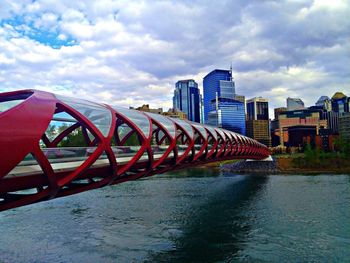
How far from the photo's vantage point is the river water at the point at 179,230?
16094 mm

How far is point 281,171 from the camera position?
2623 inches

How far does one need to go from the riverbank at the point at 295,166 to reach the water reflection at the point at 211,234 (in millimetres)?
37269

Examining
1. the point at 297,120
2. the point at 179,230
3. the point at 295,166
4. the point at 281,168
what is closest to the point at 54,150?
the point at 179,230

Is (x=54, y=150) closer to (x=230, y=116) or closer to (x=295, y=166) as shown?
(x=295, y=166)

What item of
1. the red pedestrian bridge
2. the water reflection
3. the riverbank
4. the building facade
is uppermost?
the building facade

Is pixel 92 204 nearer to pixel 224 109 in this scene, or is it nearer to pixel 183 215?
pixel 183 215

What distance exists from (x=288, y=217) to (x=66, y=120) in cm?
1724

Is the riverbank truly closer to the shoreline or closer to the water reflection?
the shoreline

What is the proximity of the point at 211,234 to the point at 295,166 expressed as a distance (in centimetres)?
5696

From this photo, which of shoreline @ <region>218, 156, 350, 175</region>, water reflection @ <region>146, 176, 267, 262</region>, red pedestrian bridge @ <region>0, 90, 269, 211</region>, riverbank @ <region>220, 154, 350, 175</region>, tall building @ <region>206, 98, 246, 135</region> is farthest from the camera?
tall building @ <region>206, 98, 246, 135</region>

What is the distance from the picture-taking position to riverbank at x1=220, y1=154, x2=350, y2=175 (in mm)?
66688

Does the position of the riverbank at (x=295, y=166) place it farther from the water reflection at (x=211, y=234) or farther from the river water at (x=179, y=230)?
the water reflection at (x=211, y=234)

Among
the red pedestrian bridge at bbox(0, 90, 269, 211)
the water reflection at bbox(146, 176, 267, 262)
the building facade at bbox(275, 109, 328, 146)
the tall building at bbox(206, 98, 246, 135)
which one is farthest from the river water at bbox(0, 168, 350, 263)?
the tall building at bbox(206, 98, 246, 135)

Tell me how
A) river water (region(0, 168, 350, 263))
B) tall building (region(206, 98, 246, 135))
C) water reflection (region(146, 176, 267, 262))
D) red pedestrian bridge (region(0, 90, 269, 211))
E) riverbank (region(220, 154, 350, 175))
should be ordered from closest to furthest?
red pedestrian bridge (region(0, 90, 269, 211)) < river water (region(0, 168, 350, 263)) < water reflection (region(146, 176, 267, 262)) < riverbank (region(220, 154, 350, 175)) < tall building (region(206, 98, 246, 135))
